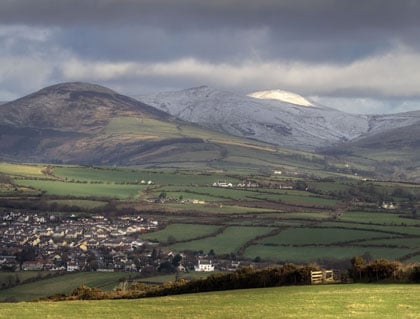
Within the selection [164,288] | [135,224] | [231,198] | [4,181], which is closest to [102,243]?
[135,224]

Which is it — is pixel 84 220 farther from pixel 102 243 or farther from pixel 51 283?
pixel 51 283

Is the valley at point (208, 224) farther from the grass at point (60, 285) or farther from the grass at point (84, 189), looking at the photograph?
the grass at point (60, 285)

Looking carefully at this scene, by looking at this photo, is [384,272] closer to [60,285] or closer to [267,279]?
[267,279]

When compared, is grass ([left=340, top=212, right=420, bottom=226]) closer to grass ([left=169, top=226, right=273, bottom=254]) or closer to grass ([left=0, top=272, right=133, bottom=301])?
grass ([left=169, top=226, right=273, bottom=254])

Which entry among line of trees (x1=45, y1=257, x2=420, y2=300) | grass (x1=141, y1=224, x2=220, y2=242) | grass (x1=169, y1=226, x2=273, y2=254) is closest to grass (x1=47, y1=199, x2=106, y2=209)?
grass (x1=141, y1=224, x2=220, y2=242)

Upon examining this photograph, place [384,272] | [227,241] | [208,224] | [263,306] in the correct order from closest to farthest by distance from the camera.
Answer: [263,306] → [384,272] → [227,241] → [208,224]

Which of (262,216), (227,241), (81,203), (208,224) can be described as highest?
(81,203)

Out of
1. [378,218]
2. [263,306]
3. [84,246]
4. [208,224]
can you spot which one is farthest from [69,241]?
[263,306]
